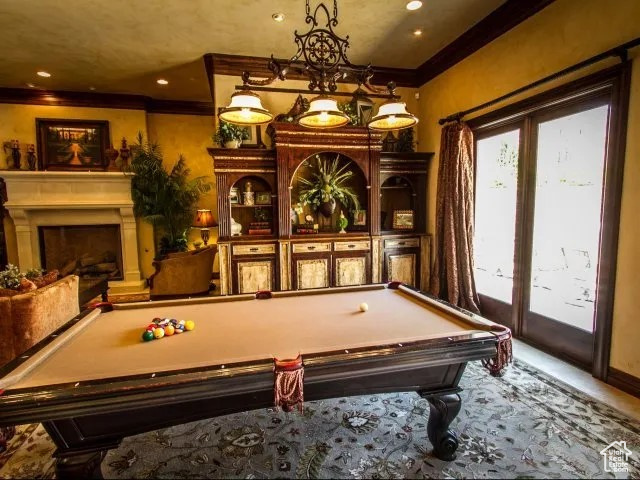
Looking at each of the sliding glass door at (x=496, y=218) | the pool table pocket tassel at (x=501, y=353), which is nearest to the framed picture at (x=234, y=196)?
the sliding glass door at (x=496, y=218)

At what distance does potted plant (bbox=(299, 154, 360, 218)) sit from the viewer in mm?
4496

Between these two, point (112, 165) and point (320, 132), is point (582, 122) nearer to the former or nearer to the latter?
point (320, 132)

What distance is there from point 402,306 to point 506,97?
255 cm

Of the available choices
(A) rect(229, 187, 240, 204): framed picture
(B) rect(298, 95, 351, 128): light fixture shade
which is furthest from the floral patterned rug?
(A) rect(229, 187, 240, 204): framed picture

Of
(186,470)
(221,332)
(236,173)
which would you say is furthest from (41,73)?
(186,470)

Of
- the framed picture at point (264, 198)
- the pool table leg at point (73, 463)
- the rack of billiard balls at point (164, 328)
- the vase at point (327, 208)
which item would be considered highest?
the framed picture at point (264, 198)

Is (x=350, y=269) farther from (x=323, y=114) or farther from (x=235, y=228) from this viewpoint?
(x=323, y=114)

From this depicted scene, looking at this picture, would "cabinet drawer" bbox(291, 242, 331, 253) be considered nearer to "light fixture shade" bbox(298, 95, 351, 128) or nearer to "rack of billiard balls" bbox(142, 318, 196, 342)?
"light fixture shade" bbox(298, 95, 351, 128)

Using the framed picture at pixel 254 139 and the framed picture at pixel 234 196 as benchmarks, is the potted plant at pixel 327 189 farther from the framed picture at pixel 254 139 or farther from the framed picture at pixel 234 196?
the framed picture at pixel 234 196

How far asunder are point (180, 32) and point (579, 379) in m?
5.05

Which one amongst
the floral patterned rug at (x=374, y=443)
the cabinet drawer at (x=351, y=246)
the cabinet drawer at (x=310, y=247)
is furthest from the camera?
the cabinet drawer at (x=351, y=246)

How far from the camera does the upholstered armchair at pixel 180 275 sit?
15.5ft

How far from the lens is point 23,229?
5.45m

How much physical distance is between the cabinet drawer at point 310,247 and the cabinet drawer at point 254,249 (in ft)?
0.92
